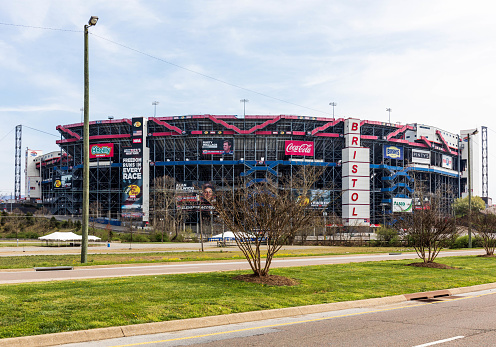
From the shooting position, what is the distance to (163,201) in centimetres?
8619

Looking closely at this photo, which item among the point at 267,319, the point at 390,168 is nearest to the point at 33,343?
the point at 267,319

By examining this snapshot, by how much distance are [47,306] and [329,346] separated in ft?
21.0

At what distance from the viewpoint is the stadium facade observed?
307 feet

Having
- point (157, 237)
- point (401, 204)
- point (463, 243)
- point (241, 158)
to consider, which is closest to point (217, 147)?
point (241, 158)

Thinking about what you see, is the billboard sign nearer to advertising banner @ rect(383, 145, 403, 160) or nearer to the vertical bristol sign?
the vertical bristol sign

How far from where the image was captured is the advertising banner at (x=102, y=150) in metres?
97.2

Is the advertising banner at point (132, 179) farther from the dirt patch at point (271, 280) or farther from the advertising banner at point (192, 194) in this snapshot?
the dirt patch at point (271, 280)

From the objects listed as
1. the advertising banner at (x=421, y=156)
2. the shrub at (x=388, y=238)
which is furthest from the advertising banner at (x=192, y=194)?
the advertising banner at (x=421, y=156)

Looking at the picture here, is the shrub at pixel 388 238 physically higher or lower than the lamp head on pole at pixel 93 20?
lower

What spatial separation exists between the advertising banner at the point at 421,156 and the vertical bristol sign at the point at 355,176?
18.0 metres

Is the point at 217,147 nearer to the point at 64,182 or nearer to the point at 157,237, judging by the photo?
the point at 157,237

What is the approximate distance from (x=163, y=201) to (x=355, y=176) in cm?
3782

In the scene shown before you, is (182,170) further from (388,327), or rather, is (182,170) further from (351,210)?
(388,327)

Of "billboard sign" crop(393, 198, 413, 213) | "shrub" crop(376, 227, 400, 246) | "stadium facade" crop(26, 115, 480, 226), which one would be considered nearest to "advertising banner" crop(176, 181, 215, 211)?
"stadium facade" crop(26, 115, 480, 226)
